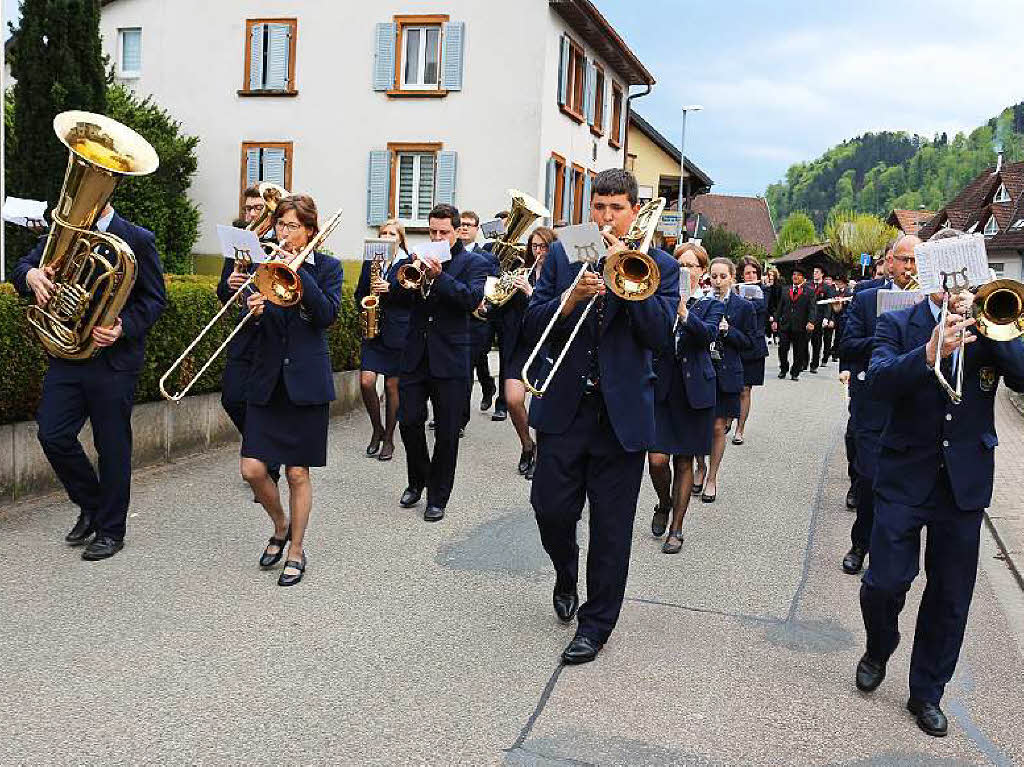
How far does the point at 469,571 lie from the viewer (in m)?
6.15

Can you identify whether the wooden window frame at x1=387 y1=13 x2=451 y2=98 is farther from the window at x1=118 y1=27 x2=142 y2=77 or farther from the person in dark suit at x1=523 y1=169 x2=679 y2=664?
the person in dark suit at x1=523 y1=169 x2=679 y2=664

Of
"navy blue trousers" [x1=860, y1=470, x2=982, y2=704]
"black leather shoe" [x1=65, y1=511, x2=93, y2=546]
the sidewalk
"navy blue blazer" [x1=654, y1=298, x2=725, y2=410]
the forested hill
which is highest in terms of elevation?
the forested hill

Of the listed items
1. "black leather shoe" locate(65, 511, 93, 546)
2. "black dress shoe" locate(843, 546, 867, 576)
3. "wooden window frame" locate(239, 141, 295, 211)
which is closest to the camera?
"black leather shoe" locate(65, 511, 93, 546)

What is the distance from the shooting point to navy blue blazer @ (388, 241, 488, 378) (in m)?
7.51

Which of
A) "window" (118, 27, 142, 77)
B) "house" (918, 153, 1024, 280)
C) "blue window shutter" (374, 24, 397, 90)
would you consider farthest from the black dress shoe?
"house" (918, 153, 1024, 280)

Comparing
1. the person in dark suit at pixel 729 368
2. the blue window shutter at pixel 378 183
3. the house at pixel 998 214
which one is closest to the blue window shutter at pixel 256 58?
the blue window shutter at pixel 378 183

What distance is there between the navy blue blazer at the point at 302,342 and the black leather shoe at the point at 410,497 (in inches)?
79.1

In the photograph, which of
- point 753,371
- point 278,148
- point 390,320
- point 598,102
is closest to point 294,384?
point 390,320

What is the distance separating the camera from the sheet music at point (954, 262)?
4.00 metres

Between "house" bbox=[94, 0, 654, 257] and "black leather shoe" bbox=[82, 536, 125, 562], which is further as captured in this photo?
"house" bbox=[94, 0, 654, 257]

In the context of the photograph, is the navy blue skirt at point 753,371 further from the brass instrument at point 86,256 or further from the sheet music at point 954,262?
the sheet music at point 954,262

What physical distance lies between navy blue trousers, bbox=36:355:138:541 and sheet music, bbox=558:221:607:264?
9.38 ft

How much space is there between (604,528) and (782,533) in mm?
3062

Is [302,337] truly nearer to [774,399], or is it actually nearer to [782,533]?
[782,533]
